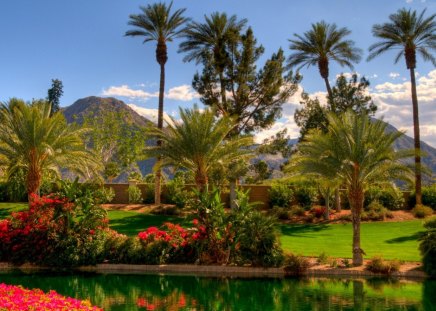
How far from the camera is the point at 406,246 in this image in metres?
19.5

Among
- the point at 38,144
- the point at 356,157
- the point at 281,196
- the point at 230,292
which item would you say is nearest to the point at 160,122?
the point at 281,196

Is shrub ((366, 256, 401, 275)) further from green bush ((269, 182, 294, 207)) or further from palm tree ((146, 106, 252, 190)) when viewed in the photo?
green bush ((269, 182, 294, 207))

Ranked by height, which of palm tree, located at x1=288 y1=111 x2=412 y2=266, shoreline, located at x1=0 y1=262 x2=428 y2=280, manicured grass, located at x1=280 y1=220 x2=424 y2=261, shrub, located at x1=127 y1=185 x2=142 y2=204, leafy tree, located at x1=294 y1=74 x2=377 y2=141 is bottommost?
shoreline, located at x1=0 y1=262 x2=428 y2=280

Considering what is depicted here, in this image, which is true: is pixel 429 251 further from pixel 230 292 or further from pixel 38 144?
pixel 38 144

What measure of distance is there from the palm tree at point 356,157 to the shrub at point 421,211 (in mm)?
14638

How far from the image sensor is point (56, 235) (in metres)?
17.6

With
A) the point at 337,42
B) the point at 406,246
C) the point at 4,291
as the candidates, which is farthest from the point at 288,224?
the point at 4,291

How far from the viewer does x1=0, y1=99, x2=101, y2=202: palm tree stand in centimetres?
2223

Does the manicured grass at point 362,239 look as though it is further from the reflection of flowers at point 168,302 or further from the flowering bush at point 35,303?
the flowering bush at point 35,303

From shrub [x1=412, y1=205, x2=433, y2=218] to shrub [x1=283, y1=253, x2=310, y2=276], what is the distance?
1711 centimetres

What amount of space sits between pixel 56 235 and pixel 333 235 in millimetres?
13066

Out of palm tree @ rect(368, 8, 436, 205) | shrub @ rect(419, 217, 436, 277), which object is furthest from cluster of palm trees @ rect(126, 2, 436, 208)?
shrub @ rect(419, 217, 436, 277)

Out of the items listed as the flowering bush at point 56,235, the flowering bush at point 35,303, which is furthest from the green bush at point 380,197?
the flowering bush at point 35,303

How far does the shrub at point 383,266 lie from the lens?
14.9m
